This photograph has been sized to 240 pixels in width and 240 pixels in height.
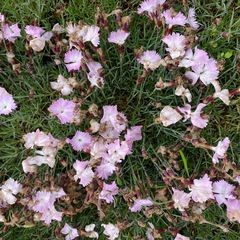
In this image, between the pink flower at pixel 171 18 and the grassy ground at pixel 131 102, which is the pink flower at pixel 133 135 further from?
the pink flower at pixel 171 18

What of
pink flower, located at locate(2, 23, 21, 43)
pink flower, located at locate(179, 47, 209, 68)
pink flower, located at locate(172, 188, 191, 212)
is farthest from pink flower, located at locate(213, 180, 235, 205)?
pink flower, located at locate(2, 23, 21, 43)

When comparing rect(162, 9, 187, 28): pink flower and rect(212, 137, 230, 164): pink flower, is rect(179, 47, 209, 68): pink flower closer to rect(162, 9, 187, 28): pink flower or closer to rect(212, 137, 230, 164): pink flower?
rect(162, 9, 187, 28): pink flower

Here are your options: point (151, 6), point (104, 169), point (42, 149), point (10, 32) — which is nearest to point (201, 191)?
point (104, 169)

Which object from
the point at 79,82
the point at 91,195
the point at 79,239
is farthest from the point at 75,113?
the point at 79,239

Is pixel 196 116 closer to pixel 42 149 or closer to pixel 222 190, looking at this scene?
pixel 222 190

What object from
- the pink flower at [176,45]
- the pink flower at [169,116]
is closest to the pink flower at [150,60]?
the pink flower at [176,45]

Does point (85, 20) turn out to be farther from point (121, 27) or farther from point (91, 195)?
point (91, 195)
